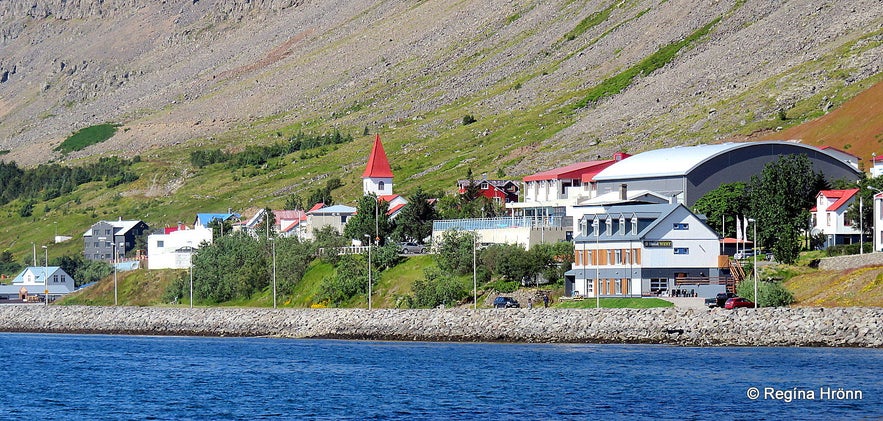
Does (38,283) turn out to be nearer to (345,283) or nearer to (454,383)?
(345,283)

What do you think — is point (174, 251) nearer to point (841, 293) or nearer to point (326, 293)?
point (326, 293)

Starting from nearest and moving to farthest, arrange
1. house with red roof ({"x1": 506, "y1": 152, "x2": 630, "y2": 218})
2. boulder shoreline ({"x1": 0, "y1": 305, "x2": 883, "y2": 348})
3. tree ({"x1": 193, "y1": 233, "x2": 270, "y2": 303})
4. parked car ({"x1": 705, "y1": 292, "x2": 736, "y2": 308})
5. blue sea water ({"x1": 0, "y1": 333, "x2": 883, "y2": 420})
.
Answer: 1. blue sea water ({"x1": 0, "y1": 333, "x2": 883, "y2": 420})
2. boulder shoreline ({"x1": 0, "y1": 305, "x2": 883, "y2": 348})
3. parked car ({"x1": 705, "y1": 292, "x2": 736, "y2": 308})
4. tree ({"x1": 193, "y1": 233, "x2": 270, "y2": 303})
5. house with red roof ({"x1": 506, "y1": 152, "x2": 630, "y2": 218})

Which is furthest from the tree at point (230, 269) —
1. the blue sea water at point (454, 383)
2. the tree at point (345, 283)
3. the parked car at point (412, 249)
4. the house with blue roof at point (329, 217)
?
the blue sea water at point (454, 383)

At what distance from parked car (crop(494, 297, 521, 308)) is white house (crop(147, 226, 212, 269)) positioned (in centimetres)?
5617

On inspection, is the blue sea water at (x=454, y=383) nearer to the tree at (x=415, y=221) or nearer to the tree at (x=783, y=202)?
the tree at (x=783, y=202)

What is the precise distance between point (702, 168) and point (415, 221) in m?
27.9

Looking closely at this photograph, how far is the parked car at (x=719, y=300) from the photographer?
92.2 m

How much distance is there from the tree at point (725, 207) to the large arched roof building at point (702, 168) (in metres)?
4.28

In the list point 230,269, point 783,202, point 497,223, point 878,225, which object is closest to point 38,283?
point 230,269

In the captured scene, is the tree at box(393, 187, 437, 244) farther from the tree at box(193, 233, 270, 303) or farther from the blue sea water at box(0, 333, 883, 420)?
the blue sea water at box(0, 333, 883, 420)

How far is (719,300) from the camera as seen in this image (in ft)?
304

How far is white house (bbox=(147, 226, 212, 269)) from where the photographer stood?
154 metres

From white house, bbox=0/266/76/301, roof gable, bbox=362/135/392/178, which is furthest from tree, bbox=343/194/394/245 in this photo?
white house, bbox=0/266/76/301

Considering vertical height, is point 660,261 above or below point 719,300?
above
